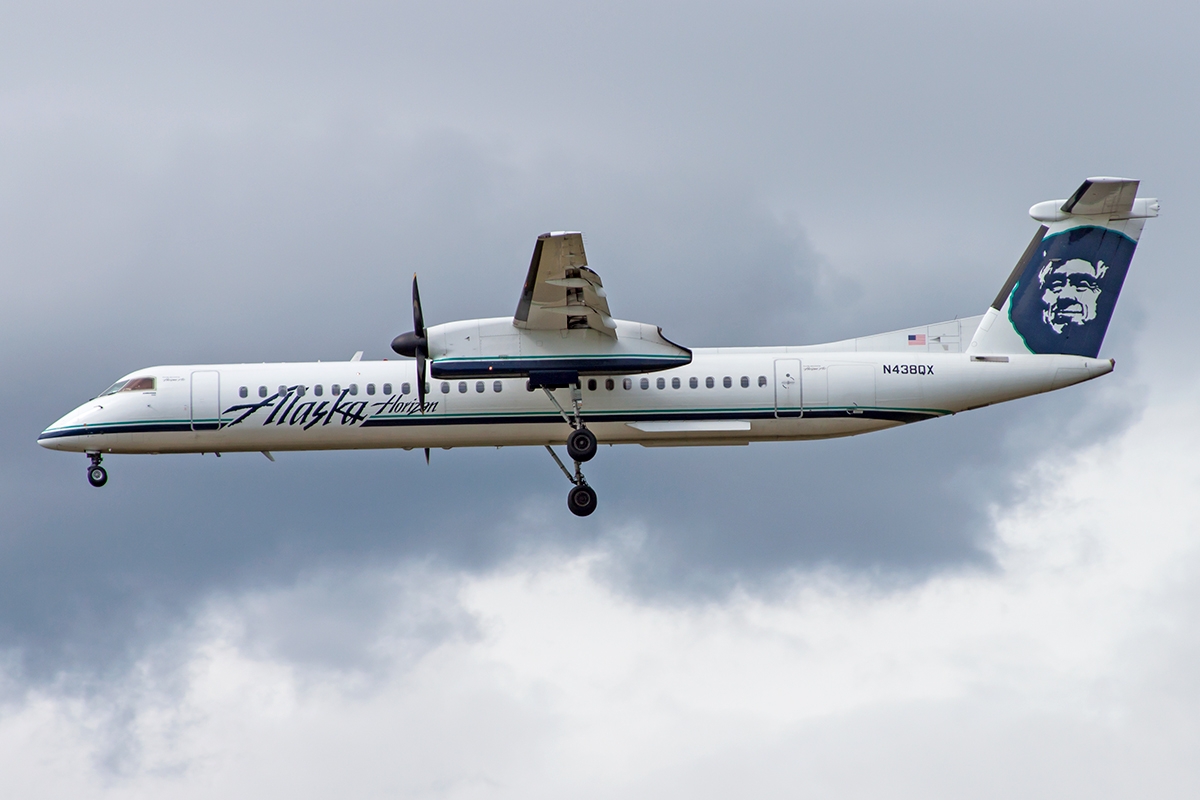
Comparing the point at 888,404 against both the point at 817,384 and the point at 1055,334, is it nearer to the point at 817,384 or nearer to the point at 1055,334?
the point at 817,384

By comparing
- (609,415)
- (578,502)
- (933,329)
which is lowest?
(578,502)

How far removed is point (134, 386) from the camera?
3403 centimetres

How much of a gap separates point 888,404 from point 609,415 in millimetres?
6356

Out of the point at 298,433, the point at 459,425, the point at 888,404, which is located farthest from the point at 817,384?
the point at 298,433

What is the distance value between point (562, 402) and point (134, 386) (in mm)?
10029

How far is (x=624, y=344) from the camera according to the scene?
105 ft

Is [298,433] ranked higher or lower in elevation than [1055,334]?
lower

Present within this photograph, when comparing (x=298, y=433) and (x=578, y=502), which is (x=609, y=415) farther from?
(x=298, y=433)

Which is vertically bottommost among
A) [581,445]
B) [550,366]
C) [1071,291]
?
[581,445]

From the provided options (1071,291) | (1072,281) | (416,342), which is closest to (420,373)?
(416,342)

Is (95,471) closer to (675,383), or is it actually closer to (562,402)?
(562,402)

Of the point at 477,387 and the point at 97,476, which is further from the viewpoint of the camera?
the point at 97,476

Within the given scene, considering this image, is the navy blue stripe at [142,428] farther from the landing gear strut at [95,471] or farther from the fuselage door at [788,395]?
the fuselage door at [788,395]

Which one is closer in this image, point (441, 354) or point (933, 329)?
point (441, 354)
